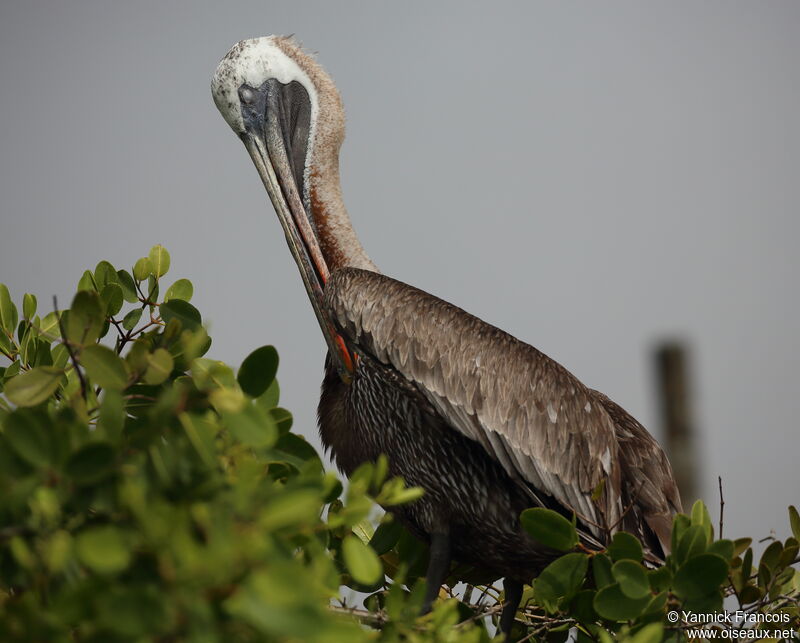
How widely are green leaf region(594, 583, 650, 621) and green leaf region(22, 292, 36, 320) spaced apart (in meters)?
1.73

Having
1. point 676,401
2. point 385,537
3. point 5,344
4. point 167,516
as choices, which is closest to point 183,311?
point 5,344

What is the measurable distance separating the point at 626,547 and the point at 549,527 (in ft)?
0.65

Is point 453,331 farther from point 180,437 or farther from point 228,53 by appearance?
point 180,437

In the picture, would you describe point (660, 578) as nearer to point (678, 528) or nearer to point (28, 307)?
point (678, 528)

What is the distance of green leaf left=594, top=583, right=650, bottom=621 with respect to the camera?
2.21 meters

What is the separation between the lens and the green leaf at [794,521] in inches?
113

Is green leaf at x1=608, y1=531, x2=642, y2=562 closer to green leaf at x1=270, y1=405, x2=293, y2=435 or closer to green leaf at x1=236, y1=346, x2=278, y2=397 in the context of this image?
green leaf at x1=270, y1=405, x2=293, y2=435

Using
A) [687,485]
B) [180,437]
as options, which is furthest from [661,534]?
[180,437]

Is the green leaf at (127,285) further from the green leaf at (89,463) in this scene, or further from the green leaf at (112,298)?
the green leaf at (89,463)

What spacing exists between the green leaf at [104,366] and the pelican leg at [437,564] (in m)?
1.81

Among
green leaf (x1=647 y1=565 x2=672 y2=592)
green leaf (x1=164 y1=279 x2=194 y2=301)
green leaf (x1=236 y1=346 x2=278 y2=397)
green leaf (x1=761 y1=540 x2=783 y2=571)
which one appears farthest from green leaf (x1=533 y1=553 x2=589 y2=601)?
green leaf (x1=164 y1=279 x2=194 y2=301)

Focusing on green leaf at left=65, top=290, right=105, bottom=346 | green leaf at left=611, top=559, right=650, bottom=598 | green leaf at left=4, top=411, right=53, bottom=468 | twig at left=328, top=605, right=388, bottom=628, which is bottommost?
twig at left=328, top=605, right=388, bottom=628

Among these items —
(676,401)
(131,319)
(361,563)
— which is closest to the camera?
(361,563)

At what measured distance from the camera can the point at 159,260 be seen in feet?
9.13
